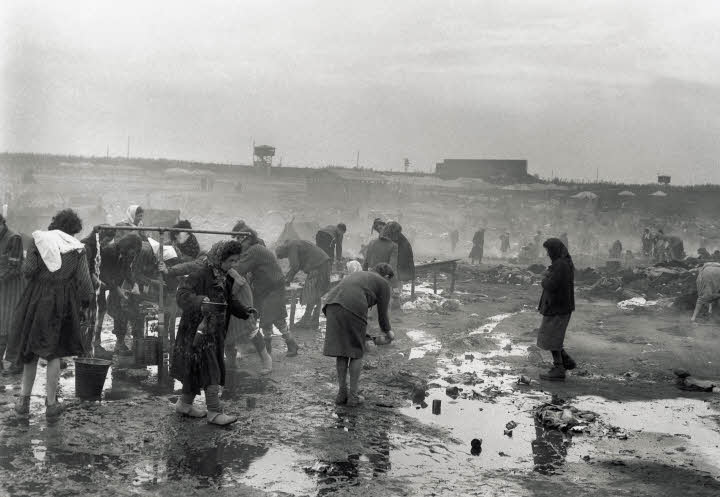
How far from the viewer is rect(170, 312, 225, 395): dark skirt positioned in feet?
19.8

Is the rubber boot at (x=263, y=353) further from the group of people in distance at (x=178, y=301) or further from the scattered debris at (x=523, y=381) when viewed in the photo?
the scattered debris at (x=523, y=381)

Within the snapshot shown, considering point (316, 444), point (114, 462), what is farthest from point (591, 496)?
point (114, 462)

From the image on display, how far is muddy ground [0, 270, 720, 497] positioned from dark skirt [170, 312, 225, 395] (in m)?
0.42

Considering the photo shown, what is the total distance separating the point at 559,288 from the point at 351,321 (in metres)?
3.19

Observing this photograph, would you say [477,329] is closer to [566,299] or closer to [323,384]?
[566,299]

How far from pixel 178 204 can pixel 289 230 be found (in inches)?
→ 511

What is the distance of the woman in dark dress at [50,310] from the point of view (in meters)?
5.93

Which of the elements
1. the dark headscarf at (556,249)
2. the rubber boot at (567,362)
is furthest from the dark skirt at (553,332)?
the dark headscarf at (556,249)

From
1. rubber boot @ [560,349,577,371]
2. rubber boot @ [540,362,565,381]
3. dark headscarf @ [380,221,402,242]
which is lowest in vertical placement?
rubber boot @ [540,362,565,381]

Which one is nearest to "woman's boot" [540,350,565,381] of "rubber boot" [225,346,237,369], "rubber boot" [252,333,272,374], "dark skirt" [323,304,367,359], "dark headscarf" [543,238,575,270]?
"dark headscarf" [543,238,575,270]

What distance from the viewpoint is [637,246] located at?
4053 cm

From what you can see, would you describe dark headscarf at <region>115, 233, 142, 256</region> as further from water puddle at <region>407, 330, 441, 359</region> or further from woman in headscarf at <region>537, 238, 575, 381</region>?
woman in headscarf at <region>537, 238, 575, 381</region>

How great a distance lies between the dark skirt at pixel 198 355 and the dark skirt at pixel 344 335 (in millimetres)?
1167

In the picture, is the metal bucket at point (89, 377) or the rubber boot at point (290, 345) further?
the rubber boot at point (290, 345)
